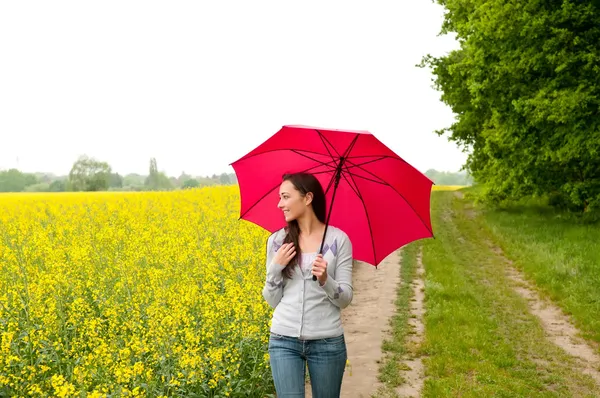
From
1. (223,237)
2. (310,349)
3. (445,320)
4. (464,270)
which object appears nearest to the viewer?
(310,349)

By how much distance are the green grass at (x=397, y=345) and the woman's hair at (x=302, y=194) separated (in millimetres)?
4078

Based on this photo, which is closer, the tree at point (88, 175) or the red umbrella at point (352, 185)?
the red umbrella at point (352, 185)

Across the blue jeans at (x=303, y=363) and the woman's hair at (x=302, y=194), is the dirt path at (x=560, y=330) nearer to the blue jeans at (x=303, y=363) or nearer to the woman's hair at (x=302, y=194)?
the blue jeans at (x=303, y=363)

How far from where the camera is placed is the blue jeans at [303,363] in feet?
10.7

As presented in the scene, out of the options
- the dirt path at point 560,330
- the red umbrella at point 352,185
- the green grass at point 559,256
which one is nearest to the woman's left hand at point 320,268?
the red umbrella at point 352,185

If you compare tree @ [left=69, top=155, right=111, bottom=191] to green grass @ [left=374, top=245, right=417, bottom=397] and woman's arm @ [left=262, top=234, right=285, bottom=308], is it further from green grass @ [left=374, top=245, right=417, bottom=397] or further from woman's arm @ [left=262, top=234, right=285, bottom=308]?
woman's arm @ [left=262, top=234, right=285, bottom=308]

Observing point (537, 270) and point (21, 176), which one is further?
point (21, 176)

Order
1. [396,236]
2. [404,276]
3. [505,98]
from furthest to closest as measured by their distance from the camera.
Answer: [505,98]
[404,276]
[396,236]

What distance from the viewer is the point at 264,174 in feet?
13.4

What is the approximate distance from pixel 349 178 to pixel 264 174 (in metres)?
0.63

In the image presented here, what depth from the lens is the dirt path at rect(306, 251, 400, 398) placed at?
281 inches

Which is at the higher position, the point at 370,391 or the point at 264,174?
the point at 264,174

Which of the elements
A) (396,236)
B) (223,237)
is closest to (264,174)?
(396,236)

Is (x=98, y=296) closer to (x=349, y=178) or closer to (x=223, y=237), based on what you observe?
(x=223, y=237)
